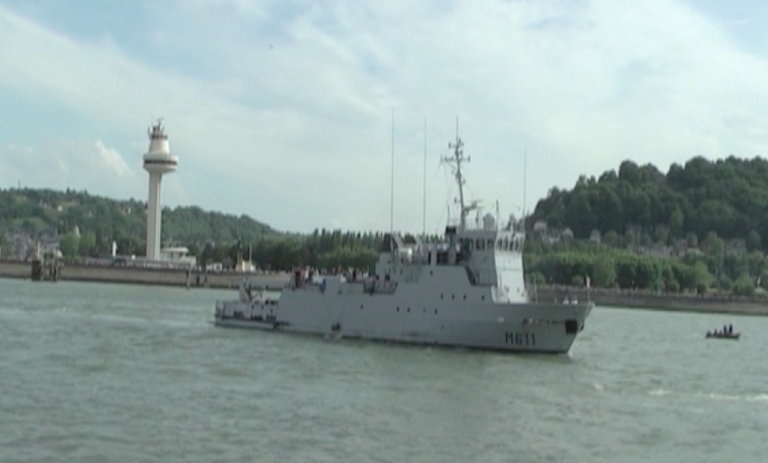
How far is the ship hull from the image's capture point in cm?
5359

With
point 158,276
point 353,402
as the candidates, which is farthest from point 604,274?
point 353,402

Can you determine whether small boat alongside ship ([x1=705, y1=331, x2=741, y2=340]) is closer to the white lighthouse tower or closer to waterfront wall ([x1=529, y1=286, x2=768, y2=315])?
waterfront wall ([x1=529, y1=286, x2=768, y2=315])

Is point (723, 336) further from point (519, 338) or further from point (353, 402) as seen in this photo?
point (353, 402)

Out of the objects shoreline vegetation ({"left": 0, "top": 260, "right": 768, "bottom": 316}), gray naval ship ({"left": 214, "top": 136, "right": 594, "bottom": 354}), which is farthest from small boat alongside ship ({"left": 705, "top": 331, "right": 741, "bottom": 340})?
shoreline vegetation ({"left": 0, "top": 260, "right": 768, "bottom": 316})

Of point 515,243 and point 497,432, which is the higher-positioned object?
point 515,243

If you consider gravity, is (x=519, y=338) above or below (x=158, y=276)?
below

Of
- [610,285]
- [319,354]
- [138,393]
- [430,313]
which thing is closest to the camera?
[138,393]

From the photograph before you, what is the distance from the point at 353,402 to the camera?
37750 mm

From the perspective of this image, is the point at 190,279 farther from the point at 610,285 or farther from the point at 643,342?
the point at 643,342

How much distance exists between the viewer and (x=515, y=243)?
185 ft

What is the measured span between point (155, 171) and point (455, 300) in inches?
5451

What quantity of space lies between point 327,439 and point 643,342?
43461mm

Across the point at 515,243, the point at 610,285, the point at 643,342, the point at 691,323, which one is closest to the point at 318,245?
the point at 610,285

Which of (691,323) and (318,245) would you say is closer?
(691,323)
